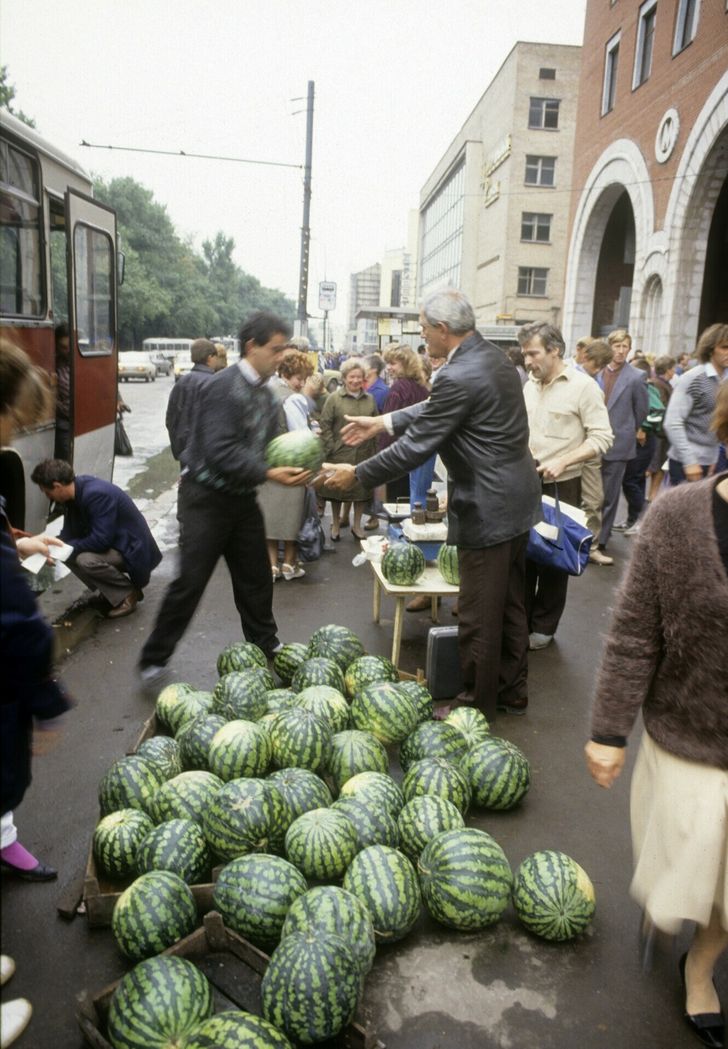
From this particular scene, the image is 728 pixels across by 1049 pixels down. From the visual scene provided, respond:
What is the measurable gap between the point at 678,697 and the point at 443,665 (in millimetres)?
2733

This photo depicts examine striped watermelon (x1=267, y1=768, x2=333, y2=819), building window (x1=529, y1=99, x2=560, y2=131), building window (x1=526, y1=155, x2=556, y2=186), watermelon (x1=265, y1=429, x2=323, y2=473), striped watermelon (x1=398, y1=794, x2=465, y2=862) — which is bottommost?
striped watermelon (x1=398, y1=794, x2=465, y2=862)

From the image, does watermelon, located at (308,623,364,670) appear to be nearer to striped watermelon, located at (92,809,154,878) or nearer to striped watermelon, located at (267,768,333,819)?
striped watermelon, located at (267,768,333,819)

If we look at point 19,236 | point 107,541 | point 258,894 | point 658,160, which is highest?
point 658,160

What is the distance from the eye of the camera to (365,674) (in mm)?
4348

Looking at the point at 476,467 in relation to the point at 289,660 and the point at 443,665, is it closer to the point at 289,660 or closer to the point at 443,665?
the point at 443,665

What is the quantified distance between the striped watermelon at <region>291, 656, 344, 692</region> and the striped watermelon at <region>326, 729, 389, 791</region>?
0.68 metres

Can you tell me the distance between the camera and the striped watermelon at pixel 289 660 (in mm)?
4793

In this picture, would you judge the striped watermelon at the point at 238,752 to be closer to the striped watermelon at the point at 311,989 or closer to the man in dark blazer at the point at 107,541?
the striped watermelon at the point at 311,989

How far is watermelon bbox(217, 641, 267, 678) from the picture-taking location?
464 centimetres

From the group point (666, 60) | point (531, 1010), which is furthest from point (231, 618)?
point (666, 60)

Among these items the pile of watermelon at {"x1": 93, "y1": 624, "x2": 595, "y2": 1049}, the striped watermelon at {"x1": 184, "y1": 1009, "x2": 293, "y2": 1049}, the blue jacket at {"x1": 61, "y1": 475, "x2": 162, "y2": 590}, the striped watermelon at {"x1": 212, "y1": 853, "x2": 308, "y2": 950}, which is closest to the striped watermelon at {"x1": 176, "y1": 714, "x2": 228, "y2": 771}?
the pile of watermelon at {"x1": 93, "y1": 624, "x2": 595, "y2": 1049}

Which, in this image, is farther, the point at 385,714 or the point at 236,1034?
the point at 385,714

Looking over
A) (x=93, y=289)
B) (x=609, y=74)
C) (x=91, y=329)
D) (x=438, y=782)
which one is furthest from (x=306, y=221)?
(x=438, y=782)

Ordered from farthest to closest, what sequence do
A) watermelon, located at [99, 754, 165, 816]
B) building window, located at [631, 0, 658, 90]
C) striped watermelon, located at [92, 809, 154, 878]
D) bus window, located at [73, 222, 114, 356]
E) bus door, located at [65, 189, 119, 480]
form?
building window, located at [631, 0, 658, 90], bus window, located at [73, 222, 114, 356], bus door, located at [65, 189, 119, 480], watermelon, located at [99, 754, 165, 816], striped watermelon, located at [92, 809, 154, 878]
